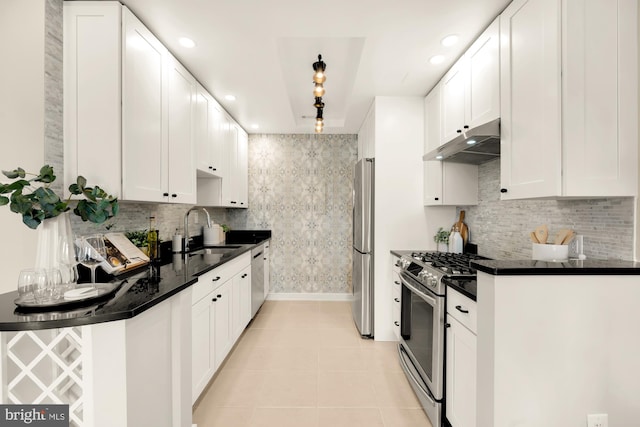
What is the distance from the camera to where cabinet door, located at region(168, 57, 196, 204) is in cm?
219

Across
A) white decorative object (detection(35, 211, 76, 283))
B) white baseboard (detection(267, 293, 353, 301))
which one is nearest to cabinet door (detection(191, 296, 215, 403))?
white decorative object (detection(35, 211, 76, 283))

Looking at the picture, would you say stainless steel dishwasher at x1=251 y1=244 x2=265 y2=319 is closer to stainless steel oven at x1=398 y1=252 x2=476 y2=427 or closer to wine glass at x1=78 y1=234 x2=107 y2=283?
stainless steel oven at x1=398 y1=252 x2=476 y2=427

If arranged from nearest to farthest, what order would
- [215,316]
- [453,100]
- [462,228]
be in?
[215,316] → [453,100] → [462,228]

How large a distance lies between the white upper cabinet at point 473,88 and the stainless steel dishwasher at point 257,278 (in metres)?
2.45

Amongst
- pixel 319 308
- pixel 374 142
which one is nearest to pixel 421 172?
pixel 374 142

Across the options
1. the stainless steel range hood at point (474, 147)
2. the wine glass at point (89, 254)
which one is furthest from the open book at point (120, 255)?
the stainless steel range hood at point (474, 147)

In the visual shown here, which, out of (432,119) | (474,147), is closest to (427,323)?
(474,147)

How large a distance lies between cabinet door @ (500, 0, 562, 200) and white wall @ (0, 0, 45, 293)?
8.43 ft

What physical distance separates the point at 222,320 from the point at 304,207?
2413 mm

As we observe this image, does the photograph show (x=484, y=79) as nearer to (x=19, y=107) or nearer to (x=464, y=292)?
(x=464, y=292)

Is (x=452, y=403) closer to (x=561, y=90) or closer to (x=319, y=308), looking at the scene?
(x=561, y=90)

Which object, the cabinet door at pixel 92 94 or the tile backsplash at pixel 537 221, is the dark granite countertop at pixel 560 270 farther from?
the cabinet door at pixel 92 94

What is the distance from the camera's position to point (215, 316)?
2289 millimetres

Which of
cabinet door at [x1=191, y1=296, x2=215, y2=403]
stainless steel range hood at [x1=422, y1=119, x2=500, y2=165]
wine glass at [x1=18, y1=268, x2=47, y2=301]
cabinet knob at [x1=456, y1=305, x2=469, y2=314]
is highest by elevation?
stainless steel range hood at [x1=422, y1=119, x2=500, y2=165]
